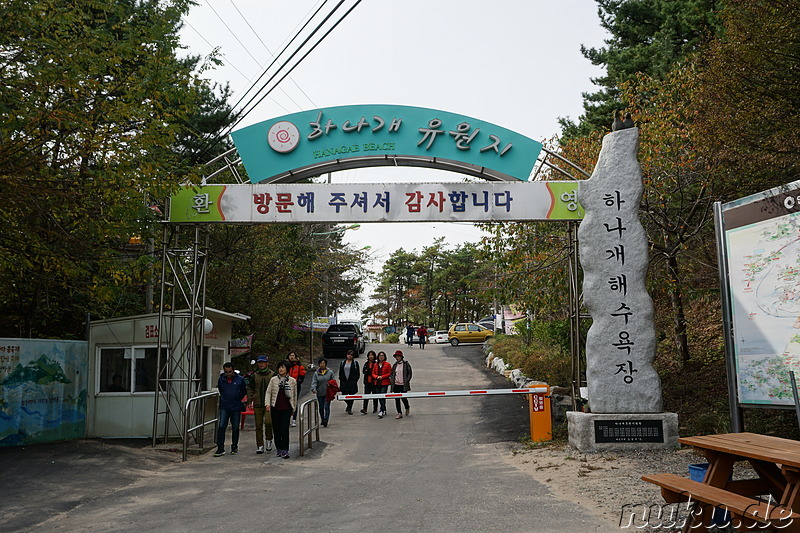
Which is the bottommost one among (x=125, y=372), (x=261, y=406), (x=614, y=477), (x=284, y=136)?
(x=614, y=477)

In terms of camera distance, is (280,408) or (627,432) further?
(280,408)

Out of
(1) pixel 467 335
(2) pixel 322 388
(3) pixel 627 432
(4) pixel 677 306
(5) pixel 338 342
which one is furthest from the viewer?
(1) pixel 467 335

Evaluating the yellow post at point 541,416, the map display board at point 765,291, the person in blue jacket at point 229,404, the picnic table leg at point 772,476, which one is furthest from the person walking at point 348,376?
the picnic table leg at point 772,476

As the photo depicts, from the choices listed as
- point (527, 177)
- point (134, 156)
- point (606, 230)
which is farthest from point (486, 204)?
point (134, 156)

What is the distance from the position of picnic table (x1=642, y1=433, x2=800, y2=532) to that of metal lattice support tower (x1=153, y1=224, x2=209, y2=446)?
9544 millimetres

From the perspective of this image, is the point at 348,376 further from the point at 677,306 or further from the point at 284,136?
the point at 677,306

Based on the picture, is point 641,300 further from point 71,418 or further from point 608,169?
point 71,418

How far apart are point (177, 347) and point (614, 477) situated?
9160 millimetres

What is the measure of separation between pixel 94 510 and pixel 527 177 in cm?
897

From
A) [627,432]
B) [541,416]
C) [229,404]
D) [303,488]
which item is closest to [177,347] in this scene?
[229,404]

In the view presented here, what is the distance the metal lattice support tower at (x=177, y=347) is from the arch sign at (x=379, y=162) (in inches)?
41.2

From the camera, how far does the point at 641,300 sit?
11180mm

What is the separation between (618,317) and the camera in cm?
1117

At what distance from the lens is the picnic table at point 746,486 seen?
4.79 meters
